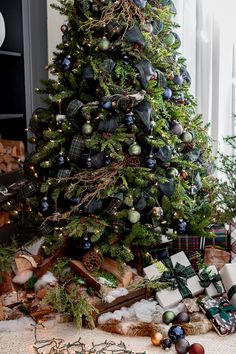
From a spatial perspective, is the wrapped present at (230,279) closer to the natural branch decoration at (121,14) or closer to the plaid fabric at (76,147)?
the plaid fabric at (76,147)

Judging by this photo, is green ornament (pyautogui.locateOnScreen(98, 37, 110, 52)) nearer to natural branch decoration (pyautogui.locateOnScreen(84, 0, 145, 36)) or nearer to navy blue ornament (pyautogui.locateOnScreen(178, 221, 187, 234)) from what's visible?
natural branch decoration (pyautogui.locateOnScreen(84, 0, 145, 36))

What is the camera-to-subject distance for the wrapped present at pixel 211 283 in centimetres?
222

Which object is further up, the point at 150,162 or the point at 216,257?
the point at 150,162

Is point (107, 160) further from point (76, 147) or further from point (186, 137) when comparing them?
→ point (186, 137)

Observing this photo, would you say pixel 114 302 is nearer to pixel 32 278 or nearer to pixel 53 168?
pixel 32 278

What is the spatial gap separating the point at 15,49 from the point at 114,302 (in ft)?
5.11

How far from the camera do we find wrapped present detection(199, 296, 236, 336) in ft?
6.47

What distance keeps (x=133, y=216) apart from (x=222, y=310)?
1.81 feet

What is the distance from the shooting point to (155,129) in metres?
2.23

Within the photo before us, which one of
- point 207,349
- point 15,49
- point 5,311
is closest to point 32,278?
point 5,311

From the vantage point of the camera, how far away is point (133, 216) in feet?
7.16

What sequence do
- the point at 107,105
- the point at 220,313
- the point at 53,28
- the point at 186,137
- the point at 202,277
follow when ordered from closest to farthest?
the point at 220,313 < the point at 107,105 < the point at 202,277 < the point at 186,137 < the point at 53,28

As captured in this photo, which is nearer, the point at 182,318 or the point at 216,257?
the point at 182,318

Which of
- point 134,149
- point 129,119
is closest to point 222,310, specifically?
point 134,149
